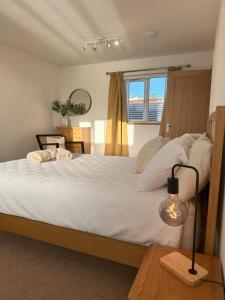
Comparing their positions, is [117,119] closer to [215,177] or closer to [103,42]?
[103,42]

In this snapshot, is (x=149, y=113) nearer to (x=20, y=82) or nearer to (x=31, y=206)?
(x=20, y=82)

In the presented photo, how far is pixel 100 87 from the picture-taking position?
14.9 ft

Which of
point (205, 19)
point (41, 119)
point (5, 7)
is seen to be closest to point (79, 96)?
point (41, 119)

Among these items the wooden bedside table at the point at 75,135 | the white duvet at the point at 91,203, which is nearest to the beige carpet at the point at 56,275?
the white duvet at the point at 91,203

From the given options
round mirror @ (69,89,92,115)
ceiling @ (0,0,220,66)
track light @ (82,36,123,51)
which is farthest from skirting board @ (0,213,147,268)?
round mirror @ (69,89,92,115)

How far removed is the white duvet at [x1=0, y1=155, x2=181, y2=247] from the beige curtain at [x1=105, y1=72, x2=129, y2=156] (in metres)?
2.40

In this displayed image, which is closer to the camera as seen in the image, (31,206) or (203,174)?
(203,174)

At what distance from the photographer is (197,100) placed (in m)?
3.45

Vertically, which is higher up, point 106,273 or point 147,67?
point 147,67

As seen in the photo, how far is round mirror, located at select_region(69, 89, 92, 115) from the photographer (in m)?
4.68

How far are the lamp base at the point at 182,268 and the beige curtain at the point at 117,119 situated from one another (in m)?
3.41

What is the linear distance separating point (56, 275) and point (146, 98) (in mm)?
3577

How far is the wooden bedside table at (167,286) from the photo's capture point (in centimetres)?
80

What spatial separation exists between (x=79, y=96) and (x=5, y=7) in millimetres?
2548
